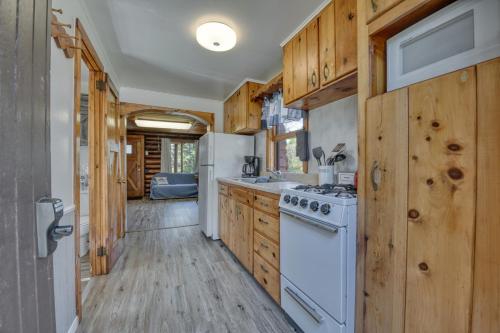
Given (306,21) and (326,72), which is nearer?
(326,72)

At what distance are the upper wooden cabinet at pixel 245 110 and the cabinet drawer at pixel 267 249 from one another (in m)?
1.64

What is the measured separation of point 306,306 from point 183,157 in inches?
300

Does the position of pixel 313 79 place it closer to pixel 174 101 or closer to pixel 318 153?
pixel 318 153

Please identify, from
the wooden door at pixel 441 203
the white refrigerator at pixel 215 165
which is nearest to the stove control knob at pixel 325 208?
the wooden door at pixel 441 203

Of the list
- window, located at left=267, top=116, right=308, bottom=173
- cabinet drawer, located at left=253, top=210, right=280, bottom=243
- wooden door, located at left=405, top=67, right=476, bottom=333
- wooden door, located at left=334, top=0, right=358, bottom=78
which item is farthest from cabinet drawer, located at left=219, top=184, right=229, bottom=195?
wooden door, located at left=405, top=67, right=476, bottom=333

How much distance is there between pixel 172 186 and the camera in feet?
22.8

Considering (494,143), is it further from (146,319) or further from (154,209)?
(154,209)

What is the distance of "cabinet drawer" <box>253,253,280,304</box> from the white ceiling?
82.1 inches

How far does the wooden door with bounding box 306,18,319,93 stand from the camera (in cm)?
171

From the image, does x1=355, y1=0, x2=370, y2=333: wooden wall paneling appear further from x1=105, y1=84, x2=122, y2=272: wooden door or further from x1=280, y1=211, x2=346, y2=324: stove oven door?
x1=105, y1=84, x2=122, y2=272: wooden door

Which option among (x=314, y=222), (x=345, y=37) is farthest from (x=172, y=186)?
(x=345, y=37)

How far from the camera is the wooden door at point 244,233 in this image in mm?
2125

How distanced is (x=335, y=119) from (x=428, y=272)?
146 cm

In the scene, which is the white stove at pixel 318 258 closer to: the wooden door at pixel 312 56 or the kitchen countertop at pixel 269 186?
the kitchen countertop at pixel 269 186
